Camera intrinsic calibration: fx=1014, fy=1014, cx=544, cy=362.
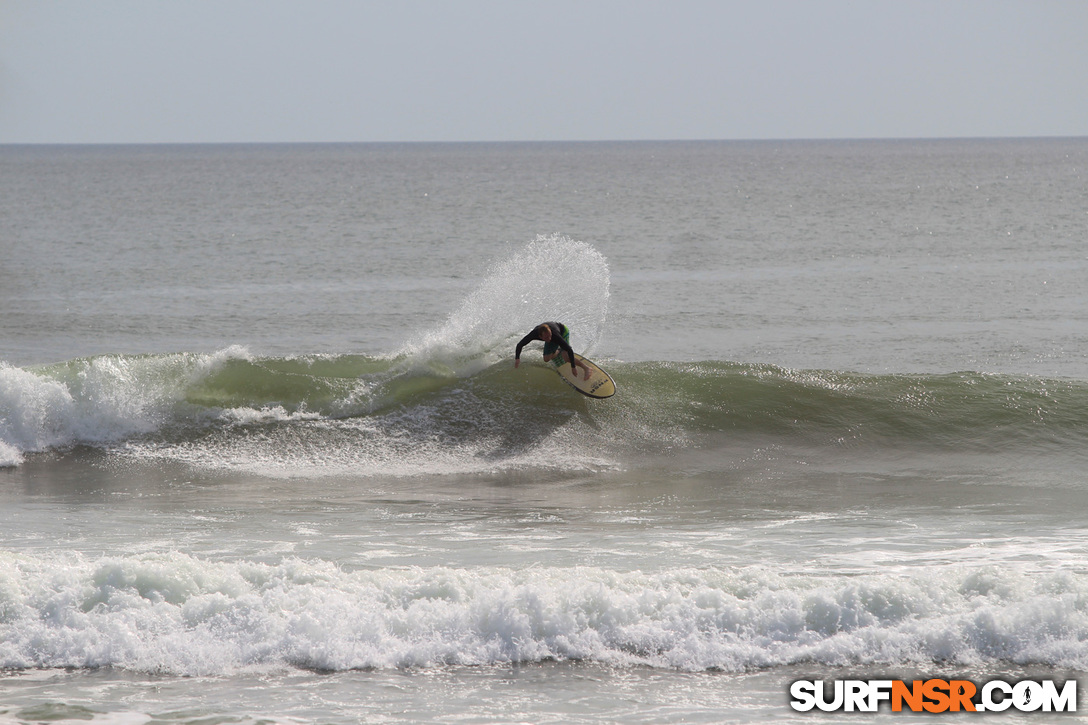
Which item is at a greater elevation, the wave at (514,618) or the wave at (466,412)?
the wave at (466,412)

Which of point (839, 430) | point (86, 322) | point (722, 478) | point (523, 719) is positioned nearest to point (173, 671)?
point (523, 719)

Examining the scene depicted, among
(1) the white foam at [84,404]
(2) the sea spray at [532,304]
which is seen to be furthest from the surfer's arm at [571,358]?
(1) the white foam at [84,404]

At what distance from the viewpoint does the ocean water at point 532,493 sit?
697cm

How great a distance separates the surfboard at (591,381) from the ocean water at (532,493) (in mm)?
181

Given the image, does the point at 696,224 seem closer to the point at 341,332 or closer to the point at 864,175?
the point at 341,332

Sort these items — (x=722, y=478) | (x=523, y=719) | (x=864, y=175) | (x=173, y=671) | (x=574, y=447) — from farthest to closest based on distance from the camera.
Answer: (x=864, y=175), (x=574, y=447), (x=722, y=478), (x=173, y=671), (x=523, y=719)

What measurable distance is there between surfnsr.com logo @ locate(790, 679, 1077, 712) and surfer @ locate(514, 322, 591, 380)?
7471 mm

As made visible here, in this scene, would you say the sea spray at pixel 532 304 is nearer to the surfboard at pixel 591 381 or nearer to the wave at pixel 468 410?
the wave at pixel 468 410

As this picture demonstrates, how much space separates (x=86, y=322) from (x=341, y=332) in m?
6.31

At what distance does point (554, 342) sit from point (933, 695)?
27.6 ft

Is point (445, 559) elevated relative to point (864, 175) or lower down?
lower down

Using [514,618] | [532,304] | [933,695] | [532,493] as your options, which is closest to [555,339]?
[532,304]

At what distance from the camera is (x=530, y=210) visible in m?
58.4

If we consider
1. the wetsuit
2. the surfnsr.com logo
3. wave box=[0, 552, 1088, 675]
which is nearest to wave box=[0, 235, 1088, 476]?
the wetsuit
